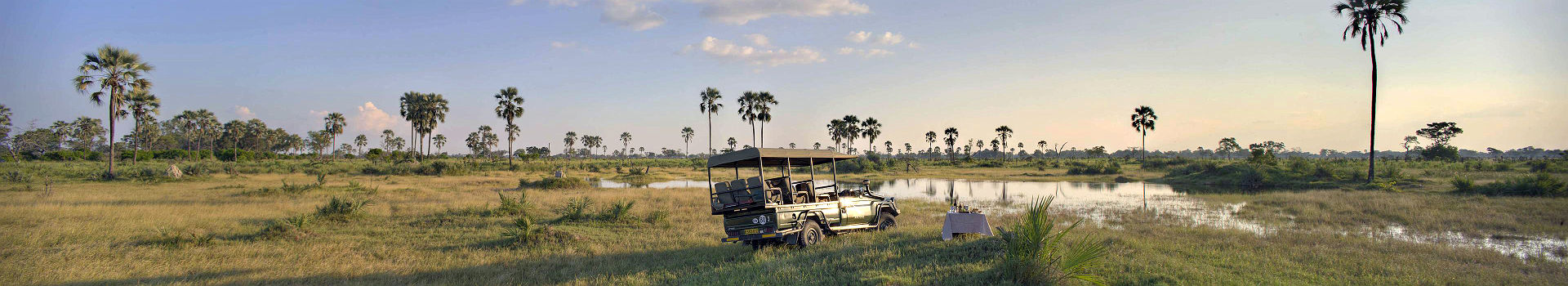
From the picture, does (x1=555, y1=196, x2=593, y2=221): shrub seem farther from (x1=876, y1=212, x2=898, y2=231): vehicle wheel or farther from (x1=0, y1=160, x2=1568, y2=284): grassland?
(x1=876, y1=212, x2=898, y2=231): vehicle wheel

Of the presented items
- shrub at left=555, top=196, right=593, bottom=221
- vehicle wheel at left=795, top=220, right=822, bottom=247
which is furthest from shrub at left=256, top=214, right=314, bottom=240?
vehicle wheel at left=795, top=220, right=822, bottom=247

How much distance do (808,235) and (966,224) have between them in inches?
96.4

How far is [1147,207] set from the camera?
760 inches

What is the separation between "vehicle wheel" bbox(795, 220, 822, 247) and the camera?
9689 millimetres

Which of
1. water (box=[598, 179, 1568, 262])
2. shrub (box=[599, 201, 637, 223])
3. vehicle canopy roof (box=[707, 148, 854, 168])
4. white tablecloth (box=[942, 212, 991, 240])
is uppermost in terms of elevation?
vehicle canopy roof (box=[707, 148, 854, 168])

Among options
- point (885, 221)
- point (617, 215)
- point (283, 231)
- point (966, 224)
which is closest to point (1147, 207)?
point (885, 221)

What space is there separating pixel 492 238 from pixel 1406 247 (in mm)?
14967

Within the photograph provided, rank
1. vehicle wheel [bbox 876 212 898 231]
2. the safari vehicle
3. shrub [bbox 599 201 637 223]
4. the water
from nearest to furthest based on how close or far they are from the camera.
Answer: the safari vehicle, the water, vehicle wheel [bbox 876 212 898 231], shrub [bbox 599 201 637 223]

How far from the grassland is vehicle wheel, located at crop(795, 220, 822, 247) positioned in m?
0.40

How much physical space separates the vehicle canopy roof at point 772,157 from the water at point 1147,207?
229 centimetres

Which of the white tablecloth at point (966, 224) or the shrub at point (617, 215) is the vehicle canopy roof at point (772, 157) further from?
the shrub at point (617, 215)

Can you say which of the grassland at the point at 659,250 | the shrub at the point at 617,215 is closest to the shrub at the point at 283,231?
the grassland at the point at 659,250

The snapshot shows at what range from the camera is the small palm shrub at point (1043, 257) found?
6051 millimetres

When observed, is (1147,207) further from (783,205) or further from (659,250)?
(659,250)
